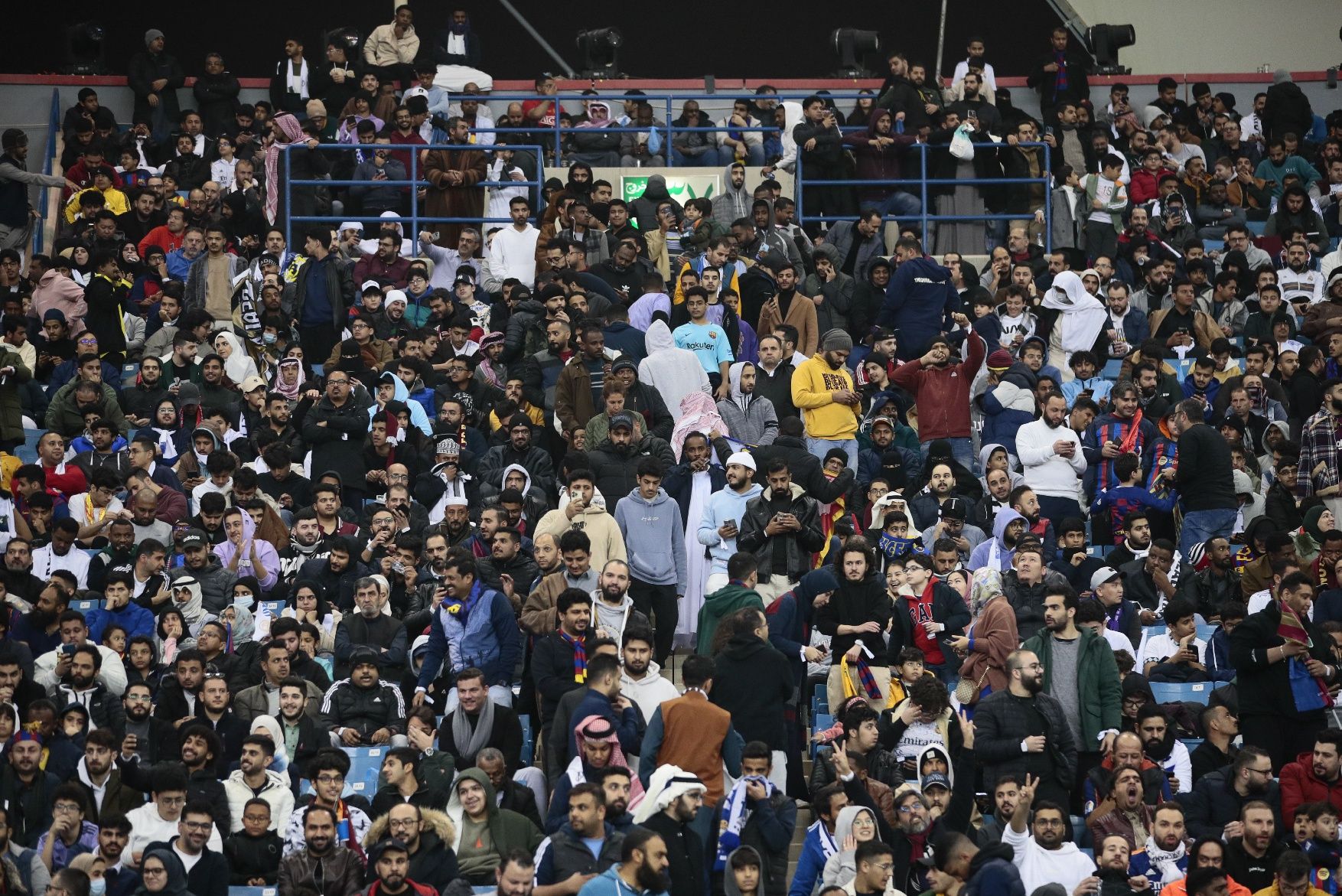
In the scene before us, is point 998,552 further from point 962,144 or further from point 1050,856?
point 962,144

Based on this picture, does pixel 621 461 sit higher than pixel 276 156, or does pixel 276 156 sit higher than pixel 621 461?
pixel 276 156

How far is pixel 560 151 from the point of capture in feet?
67.6

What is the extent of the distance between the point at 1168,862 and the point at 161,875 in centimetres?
488

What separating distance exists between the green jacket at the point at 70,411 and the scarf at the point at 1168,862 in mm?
8842

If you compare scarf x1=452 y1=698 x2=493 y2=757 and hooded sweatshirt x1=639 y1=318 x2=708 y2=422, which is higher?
hooded sweatshirt x1=639 y1=318 x2=708 y2=422

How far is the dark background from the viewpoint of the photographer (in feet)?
78.7

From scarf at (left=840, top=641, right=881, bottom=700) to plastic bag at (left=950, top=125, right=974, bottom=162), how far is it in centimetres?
925

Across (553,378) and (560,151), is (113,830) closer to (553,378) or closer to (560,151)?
(553,378)

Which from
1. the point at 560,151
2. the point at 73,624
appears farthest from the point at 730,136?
the point at 73,624

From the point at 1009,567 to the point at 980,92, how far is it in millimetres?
9265

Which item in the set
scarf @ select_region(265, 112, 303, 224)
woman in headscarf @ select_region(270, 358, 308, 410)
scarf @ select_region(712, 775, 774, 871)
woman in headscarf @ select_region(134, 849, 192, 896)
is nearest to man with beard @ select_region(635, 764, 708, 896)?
scarf @ select_region(712, 775, 774, 871)

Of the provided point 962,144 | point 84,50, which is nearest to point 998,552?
point 962,144

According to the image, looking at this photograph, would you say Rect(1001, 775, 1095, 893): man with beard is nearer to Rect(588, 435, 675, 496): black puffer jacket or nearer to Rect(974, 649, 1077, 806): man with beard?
Rect(974, 649, 1077, 806): man with beard

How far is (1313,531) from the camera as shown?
13.6 metres
